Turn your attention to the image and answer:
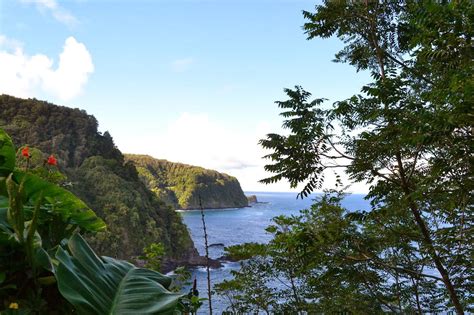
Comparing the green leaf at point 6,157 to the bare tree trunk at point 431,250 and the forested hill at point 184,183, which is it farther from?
the forested hill at point 184,183

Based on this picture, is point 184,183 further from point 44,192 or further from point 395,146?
point 44,192

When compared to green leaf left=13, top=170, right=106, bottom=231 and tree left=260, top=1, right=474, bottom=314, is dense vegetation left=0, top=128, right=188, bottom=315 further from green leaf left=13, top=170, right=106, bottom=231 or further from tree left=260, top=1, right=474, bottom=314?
tree left=260, top=1, right=474, bottom=314

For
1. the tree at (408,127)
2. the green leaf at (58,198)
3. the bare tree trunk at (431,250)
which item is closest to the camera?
the green leaf at (58,198)

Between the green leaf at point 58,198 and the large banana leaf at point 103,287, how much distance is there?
0.15 m

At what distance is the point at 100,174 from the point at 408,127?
4507cm

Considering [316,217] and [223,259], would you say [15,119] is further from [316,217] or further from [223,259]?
[316,217]

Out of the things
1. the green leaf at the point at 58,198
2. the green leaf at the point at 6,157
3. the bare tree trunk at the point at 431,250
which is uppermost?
the green leaf at the point at 6,157

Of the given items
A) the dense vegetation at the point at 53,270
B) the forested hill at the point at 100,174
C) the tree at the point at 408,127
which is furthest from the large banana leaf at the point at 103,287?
the forested hill at the point at 100,174

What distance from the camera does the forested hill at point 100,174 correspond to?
37938 millimetres

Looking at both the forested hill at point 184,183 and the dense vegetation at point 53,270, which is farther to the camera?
the forested hill at point 184,183

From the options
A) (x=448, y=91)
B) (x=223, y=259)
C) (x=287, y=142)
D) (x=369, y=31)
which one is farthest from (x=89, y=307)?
(x=223, y=259)

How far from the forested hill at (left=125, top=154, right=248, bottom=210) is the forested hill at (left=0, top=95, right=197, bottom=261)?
42.6 metres

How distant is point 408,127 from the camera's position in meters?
2.97

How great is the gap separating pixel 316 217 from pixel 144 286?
5.68m
